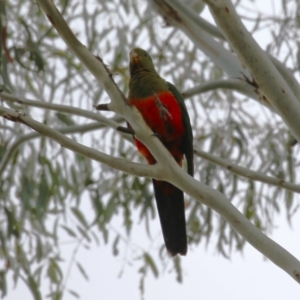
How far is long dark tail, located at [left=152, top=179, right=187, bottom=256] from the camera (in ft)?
8.29

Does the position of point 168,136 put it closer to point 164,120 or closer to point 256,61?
point 164,120

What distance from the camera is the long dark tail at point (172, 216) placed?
2.53 m

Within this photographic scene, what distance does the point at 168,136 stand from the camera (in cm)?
262

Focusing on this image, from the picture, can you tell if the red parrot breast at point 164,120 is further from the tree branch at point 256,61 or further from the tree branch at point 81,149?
the tree branch at point 81,149

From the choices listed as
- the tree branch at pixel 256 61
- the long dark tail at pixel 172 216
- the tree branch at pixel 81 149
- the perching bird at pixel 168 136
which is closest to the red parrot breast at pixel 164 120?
the perching bird at pixel 168 136

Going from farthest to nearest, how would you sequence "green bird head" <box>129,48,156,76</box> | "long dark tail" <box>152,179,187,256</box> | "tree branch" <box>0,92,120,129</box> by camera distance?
"green bird head" <box>129,48,156,76</box>, "long dark tail" <box>152,179,187,256</box>, "tree branch" <box>0,92,120,129</box>

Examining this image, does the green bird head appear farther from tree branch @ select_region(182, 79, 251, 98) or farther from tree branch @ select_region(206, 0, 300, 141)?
tree branch @ select_region(206, 0, 300, 141)

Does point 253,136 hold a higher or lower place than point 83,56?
higher

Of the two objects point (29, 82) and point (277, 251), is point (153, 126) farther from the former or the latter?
point (29, 82)

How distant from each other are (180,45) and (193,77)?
262 mm

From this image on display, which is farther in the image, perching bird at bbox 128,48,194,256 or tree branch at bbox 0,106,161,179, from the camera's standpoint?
perching bird at bbox 128,48,194,256

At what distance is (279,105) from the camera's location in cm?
210

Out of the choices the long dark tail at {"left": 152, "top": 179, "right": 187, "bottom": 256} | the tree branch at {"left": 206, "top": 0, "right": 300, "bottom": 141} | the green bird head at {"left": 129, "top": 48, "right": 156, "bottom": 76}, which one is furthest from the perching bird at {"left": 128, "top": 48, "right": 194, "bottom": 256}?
the tree branch at {"left": 206, "top": 0, "right": 300, "bottom": 141}

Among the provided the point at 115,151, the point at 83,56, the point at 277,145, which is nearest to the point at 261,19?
the point at 277,145
